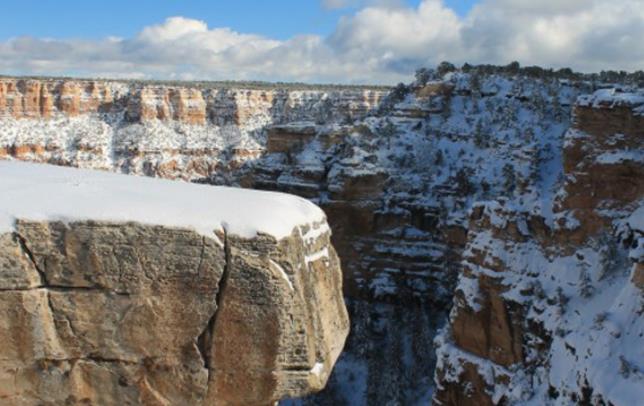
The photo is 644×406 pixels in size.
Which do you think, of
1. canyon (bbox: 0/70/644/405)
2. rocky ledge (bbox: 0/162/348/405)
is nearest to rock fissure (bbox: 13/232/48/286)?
rocky ledge (bbox: 0/162/348/405)

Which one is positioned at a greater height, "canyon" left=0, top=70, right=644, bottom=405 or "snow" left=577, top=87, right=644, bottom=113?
"snow" left=577, top=87, right=644, bottom=113

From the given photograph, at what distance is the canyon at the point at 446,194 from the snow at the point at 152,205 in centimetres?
767

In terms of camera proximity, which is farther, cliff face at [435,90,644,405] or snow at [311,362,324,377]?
cliff face at [435,90,644,405]

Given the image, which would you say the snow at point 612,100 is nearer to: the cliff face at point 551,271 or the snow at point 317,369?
the cliff face at point 551,271

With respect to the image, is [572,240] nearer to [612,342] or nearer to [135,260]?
[612,342]

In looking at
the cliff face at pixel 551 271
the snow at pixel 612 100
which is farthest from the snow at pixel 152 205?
the snow at pixel 612 100

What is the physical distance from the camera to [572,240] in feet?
59.8

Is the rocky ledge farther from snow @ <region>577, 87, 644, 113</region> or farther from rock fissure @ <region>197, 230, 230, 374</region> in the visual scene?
snow @ <region>577, 87, 644, 113</region>

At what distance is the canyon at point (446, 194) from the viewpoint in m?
16.2

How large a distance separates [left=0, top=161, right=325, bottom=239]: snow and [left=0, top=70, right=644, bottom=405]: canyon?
25.2 feet

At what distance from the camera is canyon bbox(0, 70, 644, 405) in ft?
53.1

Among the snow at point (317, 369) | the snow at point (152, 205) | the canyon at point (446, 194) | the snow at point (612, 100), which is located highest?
the snow at point (612, 100)

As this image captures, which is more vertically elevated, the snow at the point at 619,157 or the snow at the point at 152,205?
the snow at the point at 152,205

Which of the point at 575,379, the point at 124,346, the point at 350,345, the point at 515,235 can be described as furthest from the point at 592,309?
the point at 350,345
